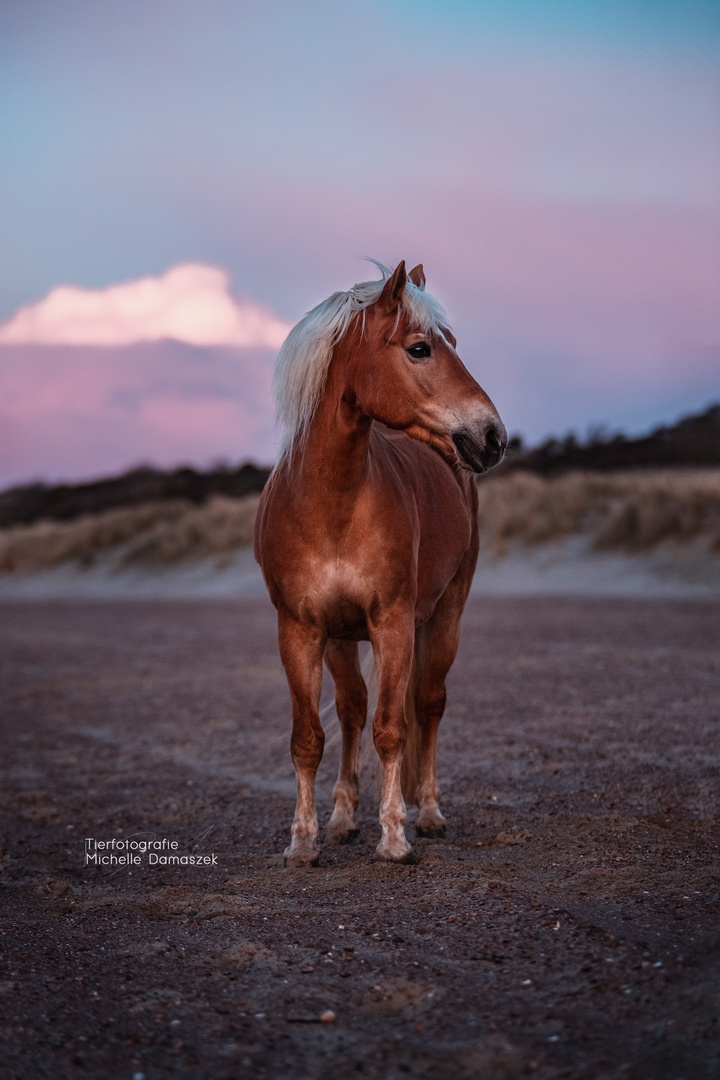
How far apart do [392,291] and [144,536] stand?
85.2 ft

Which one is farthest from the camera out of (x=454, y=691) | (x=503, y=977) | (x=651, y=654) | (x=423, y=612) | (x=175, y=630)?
(x=175, y=630)

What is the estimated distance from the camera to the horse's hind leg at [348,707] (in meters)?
4.93

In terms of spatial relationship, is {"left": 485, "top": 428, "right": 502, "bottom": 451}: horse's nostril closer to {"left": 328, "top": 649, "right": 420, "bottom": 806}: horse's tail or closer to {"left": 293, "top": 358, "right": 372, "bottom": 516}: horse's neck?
{"left": 293, "top": 358, "right": 372, "bottom": 516}: horse's neck

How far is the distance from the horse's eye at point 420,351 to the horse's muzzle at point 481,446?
1.18 ft

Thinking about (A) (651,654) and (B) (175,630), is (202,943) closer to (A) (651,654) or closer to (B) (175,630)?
(A) (651,654)

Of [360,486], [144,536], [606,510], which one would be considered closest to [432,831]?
[360,486]

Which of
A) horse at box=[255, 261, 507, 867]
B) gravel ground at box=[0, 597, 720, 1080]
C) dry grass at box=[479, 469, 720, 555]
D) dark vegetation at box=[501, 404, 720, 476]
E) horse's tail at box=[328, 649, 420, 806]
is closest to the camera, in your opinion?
gravel ground at box=[0, 597, 720, 1080]

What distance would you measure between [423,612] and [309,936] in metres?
1.96

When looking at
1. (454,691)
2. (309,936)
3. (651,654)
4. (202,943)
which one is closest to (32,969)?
(202,943)

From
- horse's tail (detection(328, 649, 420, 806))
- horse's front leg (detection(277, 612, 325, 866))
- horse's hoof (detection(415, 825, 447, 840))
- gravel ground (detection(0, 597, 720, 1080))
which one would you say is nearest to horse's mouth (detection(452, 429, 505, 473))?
horse's front leg (detection(277, 612, 325, 866))

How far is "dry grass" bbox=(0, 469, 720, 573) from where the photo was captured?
19.5 metres

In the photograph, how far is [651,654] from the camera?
10492 millimetres

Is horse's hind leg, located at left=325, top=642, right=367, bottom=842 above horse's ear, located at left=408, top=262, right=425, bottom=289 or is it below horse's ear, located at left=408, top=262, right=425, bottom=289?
below

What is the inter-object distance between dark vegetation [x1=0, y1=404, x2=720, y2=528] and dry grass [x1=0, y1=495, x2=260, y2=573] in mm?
5871
